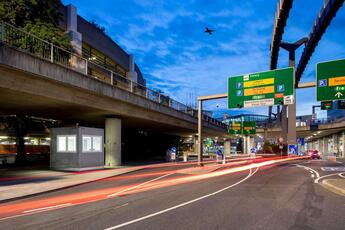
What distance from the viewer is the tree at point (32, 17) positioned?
23.8 meters

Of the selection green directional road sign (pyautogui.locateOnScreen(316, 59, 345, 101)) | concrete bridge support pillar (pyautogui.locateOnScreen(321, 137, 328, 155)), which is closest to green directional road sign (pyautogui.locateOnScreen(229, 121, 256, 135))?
green directional road sign (pyautogui.locateOnScreen(316, 59, 345, 101))

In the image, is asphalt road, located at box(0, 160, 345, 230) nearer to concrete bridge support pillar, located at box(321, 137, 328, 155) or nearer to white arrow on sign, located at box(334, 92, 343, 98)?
white arrow on sign, located at box(334, 92, 343, 98)

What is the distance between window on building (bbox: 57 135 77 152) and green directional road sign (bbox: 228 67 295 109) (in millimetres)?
12447

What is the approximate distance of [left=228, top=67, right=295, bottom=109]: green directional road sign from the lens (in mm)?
25469

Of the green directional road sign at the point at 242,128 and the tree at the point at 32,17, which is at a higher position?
the tree at the point at 32,17

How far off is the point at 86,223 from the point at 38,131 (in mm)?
37553

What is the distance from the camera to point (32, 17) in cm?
2653

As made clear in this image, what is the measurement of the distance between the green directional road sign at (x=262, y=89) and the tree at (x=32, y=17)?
46.0ft

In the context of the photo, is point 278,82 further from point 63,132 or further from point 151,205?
point 151,205

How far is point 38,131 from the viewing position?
42625 mm

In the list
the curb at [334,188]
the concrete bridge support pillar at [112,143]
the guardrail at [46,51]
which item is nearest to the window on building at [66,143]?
the guardrail at [46,51]

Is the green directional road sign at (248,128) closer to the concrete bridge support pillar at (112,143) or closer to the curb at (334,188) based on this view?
the concrete bridge support pillar at (112,143)

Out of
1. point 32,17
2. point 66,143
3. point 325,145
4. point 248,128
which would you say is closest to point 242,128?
point 248,128

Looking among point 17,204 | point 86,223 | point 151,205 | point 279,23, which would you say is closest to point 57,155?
point 17,204
